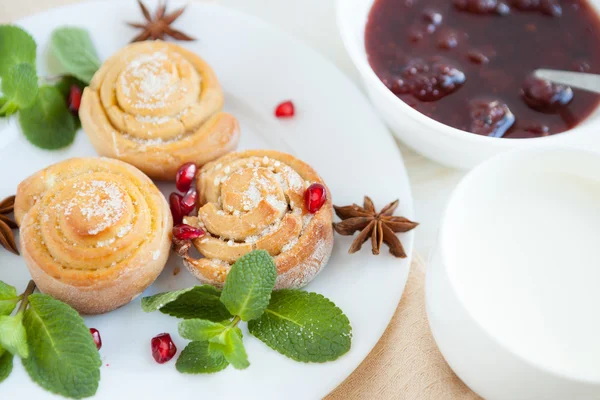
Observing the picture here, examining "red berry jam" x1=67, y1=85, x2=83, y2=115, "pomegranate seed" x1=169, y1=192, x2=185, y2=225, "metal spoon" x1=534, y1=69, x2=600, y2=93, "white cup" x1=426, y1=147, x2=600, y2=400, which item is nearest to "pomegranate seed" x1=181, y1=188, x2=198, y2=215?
"pomegranate seed" x1=169, y1=192, x2=185, y2=225

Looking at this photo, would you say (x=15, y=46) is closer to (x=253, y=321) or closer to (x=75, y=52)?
(x=75, y=52)

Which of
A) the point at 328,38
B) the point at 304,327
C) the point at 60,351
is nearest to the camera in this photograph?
the point at 60,351

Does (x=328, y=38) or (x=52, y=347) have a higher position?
(x=328, y=38)

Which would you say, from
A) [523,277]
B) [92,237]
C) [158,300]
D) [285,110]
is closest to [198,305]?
[158,300]

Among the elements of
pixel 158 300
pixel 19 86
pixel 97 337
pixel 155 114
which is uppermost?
pixel 19 86

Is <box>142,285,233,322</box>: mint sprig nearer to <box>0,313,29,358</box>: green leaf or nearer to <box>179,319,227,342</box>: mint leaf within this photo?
<box>179,319,227,342</box>: mint leaf

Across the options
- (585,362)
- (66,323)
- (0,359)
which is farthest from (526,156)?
(0,359)

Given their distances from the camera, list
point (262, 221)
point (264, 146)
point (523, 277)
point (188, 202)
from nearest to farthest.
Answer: point (523, 277) → point (262, 221) → point (188, 202) → point (264, 146)
